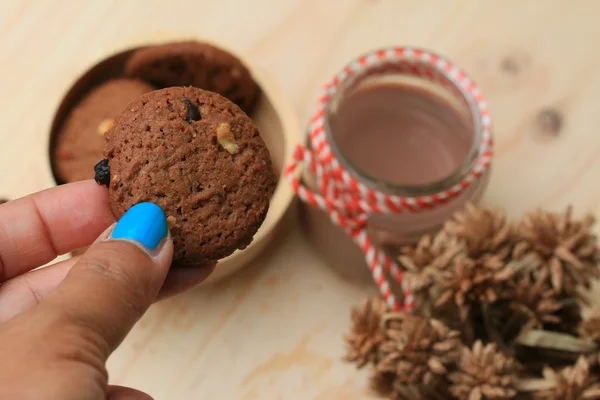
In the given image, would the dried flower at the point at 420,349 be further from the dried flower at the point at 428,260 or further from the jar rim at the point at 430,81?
the jar rim at the point at 430,81

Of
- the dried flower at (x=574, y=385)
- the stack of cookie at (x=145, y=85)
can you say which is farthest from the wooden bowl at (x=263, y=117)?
the dried flower at (x=574, y=385)

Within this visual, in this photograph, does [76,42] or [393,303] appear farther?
[76,42]

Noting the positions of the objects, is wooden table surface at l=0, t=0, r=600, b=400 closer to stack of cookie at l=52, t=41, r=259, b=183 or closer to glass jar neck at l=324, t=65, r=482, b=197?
stack of cookie at l=52, t=41, r=259, b=183

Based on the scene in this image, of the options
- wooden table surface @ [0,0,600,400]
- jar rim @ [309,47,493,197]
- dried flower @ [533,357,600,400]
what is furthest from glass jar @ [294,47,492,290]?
dried flower @ [533,357,600,400]

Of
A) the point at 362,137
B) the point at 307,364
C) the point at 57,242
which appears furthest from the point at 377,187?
the point at 57,242

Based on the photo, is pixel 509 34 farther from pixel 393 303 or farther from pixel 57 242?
pixel 57 242

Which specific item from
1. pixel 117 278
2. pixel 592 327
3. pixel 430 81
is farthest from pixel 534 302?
pixel 117 278
